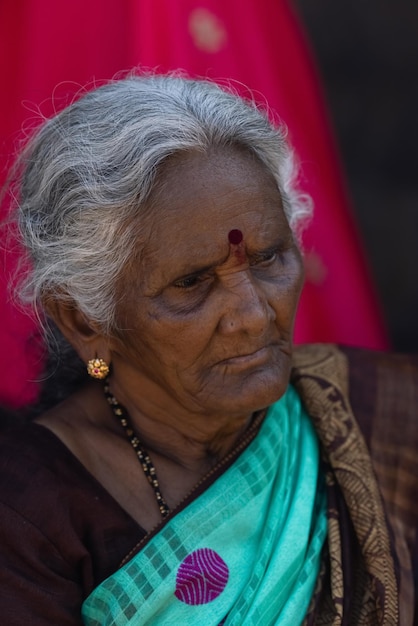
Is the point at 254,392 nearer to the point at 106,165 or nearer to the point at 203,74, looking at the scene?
the point at 106,165

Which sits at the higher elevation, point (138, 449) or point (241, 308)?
point (241, 308)

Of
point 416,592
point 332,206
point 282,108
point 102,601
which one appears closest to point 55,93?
point 282,108

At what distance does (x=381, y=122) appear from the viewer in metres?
4.53

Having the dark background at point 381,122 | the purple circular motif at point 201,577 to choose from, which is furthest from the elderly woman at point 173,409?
the dark background at point 381,122

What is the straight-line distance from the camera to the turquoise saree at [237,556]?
6.49 ft

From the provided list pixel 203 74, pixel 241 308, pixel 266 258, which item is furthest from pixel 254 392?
pixel 203 74

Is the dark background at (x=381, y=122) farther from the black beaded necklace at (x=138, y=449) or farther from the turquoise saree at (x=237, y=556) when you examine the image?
→ the black beaded necklace at (x=138, y=449)

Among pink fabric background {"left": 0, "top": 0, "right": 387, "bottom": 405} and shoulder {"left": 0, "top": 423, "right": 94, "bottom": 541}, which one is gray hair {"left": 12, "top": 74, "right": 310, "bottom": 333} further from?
pink fabric background {"left": 0, "top": 0, "right": 387, "bottom": 405}

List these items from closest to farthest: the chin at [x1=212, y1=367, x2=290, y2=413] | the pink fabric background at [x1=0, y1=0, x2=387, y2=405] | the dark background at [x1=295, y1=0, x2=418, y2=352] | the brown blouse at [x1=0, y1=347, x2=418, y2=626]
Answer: the brown blouse at [x1=0, y1=347, x2=418, y2=626] → the chin at [x1=212, y1=367, x2=290, y2=413] → the pink fabric background at [x1=0, y1=0, x2=387, y2=405] → the dark background at [x1=295, y1=0, x2=418, y2=352]

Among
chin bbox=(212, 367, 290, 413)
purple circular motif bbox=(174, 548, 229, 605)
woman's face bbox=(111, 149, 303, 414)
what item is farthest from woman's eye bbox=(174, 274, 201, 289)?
purple circular motif bbox=(174, 548, 229, 605)

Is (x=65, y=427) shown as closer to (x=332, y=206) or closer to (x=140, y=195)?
(x=140, y=195)

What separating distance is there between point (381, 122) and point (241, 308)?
2.78 metres

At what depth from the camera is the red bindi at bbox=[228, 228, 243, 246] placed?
1.96 m

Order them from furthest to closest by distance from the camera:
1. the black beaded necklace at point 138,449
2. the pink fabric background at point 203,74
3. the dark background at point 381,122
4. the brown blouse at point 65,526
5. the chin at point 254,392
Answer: the dark background at point 381,122 → the pink fabric background at point 203,74 → the black beaded necklace at point 138,449 → the chin at point 254,392 → the brown blouse at point 65,526
